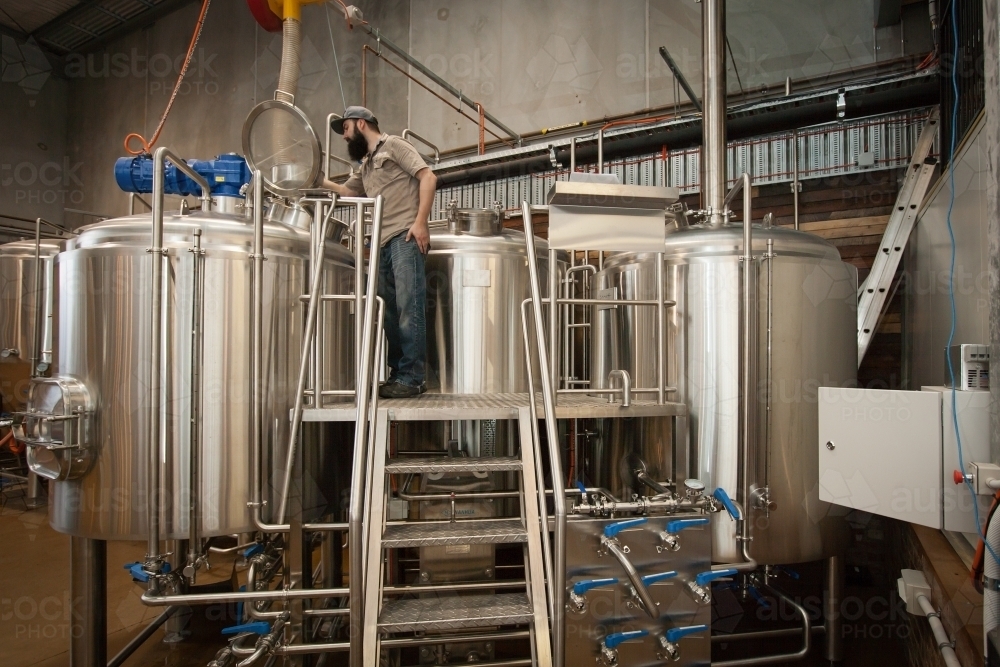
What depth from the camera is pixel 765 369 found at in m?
2.95

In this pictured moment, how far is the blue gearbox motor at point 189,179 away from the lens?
152 inches

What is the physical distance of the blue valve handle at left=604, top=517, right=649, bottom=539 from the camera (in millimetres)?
2336

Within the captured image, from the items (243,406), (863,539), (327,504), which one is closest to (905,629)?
(863,539)

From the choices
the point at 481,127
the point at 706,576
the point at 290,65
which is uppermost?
the point at 481,127

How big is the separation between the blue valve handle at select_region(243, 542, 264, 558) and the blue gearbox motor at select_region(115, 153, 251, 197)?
230 centimetres

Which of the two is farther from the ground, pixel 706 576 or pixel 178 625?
pixel 706 576

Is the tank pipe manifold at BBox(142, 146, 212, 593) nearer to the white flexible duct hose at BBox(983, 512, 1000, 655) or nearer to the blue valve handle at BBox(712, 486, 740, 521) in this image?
the blue valve handle at BBox(712, 486, 740, 521)

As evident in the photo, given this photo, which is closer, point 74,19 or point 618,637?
point 618,637

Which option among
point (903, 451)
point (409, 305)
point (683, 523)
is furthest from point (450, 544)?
point (903, 451)

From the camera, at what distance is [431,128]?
7.01 m

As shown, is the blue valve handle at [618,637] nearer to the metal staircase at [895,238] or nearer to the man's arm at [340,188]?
the metal staircase at [895,238]

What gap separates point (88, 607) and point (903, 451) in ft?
12.7

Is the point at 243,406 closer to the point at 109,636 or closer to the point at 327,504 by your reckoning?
the point at 327,504

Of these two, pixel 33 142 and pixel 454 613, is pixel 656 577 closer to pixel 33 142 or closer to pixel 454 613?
pixel 454 613
